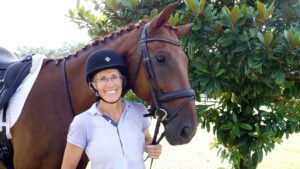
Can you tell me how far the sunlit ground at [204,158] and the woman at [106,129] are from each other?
4290mm

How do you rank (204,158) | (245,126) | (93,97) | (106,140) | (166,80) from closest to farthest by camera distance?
(106,140)
(166,80)
(93,97)
(245,126)
(204,158)

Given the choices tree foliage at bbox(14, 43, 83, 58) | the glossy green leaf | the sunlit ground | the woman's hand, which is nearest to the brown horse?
the woman's hand

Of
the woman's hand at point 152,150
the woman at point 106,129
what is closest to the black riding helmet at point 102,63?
the woman at point 106,129

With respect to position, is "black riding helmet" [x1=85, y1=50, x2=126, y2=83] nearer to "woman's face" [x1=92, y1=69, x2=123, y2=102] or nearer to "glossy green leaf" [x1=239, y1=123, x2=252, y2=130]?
"woman's face" [x1=92, y1=69, x2=123, y2=102]

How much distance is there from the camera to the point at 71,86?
2785 millimetres

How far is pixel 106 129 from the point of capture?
219cm

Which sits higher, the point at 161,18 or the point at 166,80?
the point at 161,18

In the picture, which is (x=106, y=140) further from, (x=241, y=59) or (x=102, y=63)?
(x=241, y=59)

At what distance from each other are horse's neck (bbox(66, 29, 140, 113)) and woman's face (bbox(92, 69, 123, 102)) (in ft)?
1.23

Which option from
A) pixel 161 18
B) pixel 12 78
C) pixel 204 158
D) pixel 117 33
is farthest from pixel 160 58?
pixel 204 158

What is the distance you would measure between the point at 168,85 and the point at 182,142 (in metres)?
0.38

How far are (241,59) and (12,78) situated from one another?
6.05 ft

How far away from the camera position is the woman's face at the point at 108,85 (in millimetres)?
2209

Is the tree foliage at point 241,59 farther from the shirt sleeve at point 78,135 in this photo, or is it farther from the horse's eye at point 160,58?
the shirt sleeve at point 78,135
